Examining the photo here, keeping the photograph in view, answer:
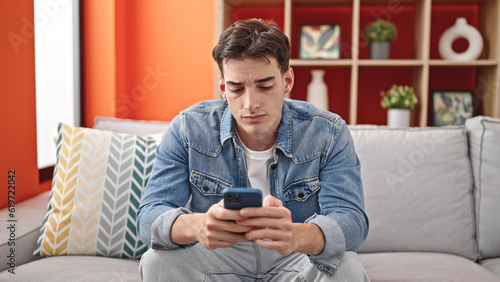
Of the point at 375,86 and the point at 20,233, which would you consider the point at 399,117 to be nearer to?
the point at 375,86

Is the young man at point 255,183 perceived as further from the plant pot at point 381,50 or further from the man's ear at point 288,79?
the plant pot at point 381,50

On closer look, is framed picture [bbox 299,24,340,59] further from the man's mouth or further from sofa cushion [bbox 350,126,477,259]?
the man's mouth

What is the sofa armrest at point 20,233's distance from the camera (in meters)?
1.37

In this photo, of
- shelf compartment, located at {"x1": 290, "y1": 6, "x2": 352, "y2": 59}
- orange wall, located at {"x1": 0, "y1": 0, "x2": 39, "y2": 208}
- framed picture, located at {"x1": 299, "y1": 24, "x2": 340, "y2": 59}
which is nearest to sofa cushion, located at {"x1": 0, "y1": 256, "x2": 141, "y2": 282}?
orange wall, located at {"x1": 0, "y1": 0, "x2": 39, "y2": 208}

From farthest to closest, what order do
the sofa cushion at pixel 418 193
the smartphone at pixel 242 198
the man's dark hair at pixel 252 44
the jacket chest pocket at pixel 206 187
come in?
1. the sofa cushion at pixel 418 193
2. the jacket chest pocket at pixel 206 187
3. the man's dark hair at pixel 252 44
4. the smartphone at pixel 242 198

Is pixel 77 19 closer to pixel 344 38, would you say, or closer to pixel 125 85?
pixel 125 85

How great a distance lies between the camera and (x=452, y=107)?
8.05 ft

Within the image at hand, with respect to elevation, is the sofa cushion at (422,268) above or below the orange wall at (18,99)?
below

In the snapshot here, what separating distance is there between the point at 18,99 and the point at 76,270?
792 millimetres

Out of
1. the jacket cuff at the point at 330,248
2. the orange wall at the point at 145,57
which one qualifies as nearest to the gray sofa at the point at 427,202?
the jacket cuff at the point at 330,248

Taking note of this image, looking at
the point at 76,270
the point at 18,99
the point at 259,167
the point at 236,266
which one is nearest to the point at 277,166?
the point at 259,167

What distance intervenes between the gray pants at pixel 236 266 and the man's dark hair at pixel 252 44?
1.70 ft

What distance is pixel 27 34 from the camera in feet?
6.04

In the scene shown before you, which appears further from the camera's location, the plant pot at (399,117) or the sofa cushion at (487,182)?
the plant pot at (399,117)
